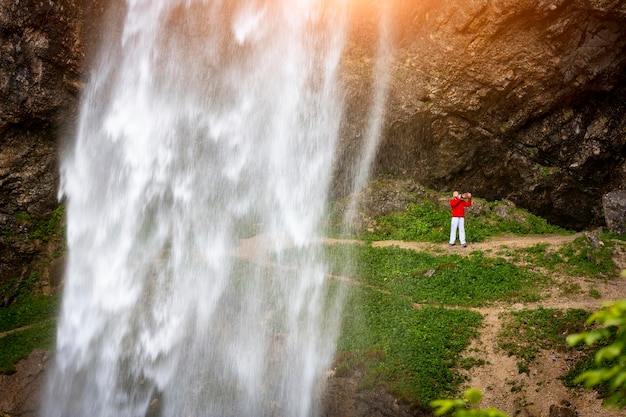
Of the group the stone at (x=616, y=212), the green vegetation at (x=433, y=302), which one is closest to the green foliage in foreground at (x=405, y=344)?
the green vegetation at (x=433, y=302)

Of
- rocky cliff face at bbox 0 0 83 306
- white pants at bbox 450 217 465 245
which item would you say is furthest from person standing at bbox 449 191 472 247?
rocky cliff face at bbox 0 0 83 306

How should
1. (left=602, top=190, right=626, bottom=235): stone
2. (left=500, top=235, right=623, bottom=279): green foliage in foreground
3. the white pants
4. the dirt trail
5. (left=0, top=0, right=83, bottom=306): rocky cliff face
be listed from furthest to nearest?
1. (left=0, top=0, right=83, bottom=306): rocky cliff face
2. the white pants
3. (left=602, top=190, right=626, bottom=235): stone
4. (left=500, top=235, right=623, bottom=279): green foliage in foreground
5. the dirt trail

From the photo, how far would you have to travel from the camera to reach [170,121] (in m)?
20.2

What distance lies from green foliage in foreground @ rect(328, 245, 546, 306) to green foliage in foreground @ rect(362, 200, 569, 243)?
1.45 metres

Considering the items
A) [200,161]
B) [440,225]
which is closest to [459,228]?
[440,225]

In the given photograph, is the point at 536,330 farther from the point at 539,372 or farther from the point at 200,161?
the point at 200,161

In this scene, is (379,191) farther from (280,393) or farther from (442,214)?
(280,393)

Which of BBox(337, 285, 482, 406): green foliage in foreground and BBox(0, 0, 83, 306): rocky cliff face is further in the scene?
BBox(0, 0, 83, 306): rocky cliff face

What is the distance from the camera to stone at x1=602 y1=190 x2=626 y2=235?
15.5m

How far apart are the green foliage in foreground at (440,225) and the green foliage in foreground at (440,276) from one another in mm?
1447

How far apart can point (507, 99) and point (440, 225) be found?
552cm

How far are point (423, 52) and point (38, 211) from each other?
16.6m

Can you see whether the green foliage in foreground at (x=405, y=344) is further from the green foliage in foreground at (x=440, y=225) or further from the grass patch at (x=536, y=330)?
the green foliage in foreground at (x=440, y=225)

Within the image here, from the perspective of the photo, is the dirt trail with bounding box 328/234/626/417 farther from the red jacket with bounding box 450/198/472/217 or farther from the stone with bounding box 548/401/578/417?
the red jacket with bounding box 450/198/472/217
